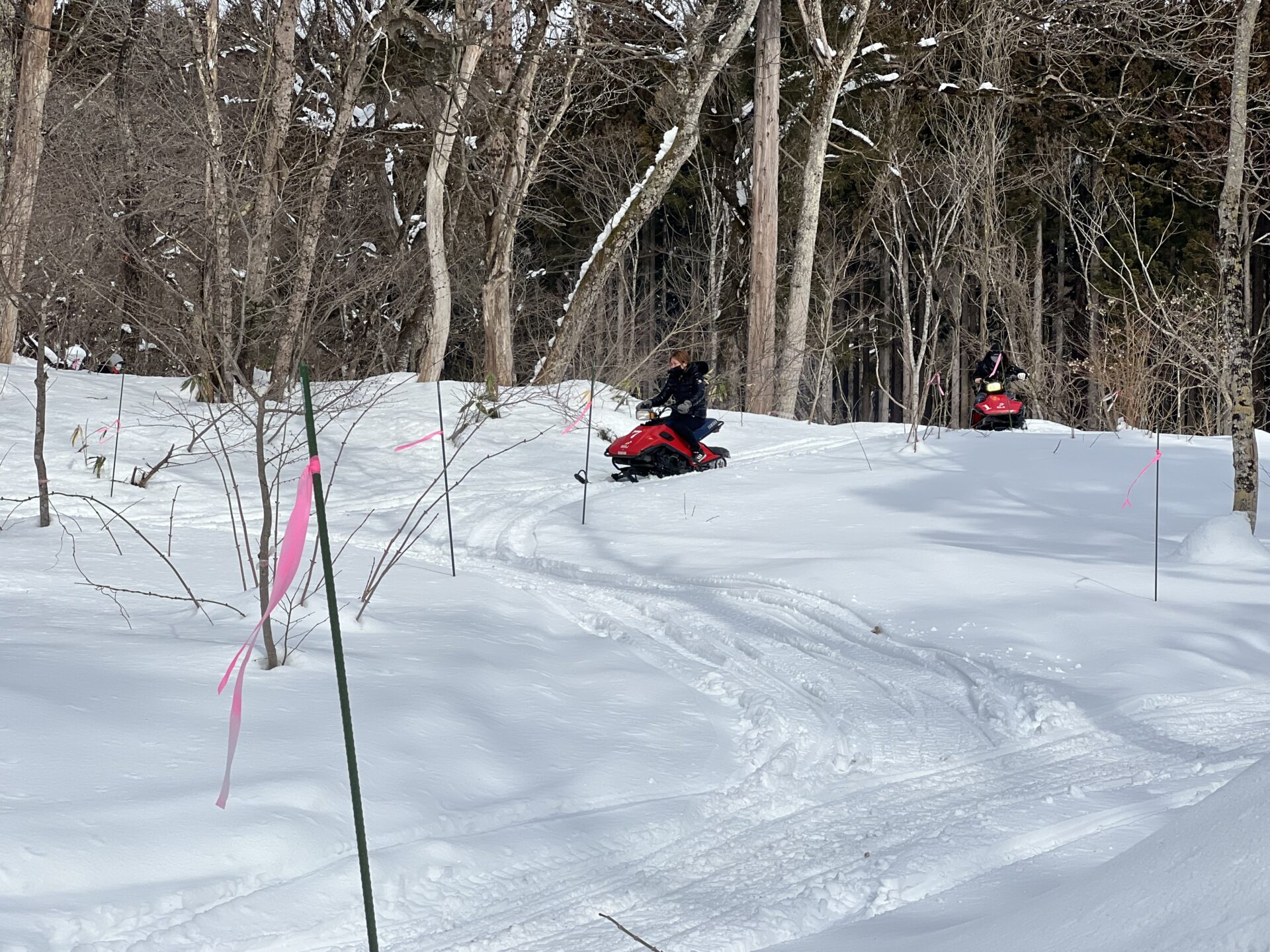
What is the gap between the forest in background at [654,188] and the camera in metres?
14.2

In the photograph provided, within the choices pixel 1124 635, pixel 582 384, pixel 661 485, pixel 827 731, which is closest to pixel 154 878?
pixel 827 731

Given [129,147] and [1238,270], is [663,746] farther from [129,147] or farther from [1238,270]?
[129,147]

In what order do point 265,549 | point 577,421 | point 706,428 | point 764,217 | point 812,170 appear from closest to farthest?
1. point 265,549
2. point 706,428
3. point 577,421
4. point 812,170
5. point 764,217

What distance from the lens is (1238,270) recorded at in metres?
8.93

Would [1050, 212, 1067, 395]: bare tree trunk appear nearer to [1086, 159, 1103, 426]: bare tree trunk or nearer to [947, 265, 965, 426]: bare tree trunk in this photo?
[1086, 159, 1103, 426]: bare tree trunk

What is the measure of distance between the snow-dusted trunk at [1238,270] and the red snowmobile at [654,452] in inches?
203

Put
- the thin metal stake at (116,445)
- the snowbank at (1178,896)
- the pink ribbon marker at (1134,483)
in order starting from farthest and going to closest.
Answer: the thin metal stake at (116,445)
the pink ribbon marker at (1134,483)
the snowbank at (1178,896)

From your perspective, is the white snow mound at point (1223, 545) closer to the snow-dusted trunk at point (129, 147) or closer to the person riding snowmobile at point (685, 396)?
the person riding snowmobile at point (685, 396)

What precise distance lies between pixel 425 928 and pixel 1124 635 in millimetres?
4412

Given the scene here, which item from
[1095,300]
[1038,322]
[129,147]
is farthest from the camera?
[1038,322]

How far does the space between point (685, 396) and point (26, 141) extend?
29.0 ft

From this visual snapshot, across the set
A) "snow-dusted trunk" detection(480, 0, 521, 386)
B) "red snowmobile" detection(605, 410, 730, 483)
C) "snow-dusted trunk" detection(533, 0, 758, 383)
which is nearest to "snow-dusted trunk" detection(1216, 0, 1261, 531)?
"red snowmobile" detection(605, 410, 730, 483)

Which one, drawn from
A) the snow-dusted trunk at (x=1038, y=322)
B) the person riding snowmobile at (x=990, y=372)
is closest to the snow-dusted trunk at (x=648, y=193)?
the person riding snowmobile at (x=990, y=372)

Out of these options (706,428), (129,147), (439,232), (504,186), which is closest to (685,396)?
(706,428)
